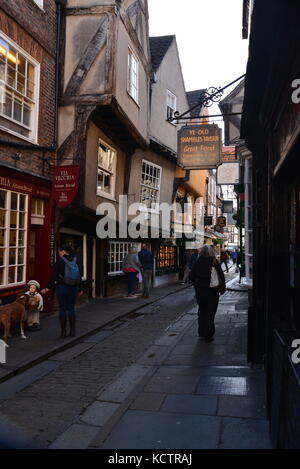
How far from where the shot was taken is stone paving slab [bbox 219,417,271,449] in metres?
3.64

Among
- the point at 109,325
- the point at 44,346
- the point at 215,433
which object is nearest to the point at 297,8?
the point at 215,433

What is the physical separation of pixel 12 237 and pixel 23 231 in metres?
0.44

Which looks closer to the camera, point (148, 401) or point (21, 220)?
point (148, 401)

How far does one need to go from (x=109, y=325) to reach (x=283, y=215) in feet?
21.4

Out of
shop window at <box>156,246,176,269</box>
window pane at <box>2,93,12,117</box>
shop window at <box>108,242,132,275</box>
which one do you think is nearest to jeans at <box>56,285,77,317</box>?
window pane at <box>2,93,12,117</box>

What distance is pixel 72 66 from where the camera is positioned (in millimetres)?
11023

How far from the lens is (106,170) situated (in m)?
13.6

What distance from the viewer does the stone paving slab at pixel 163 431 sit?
3670mm

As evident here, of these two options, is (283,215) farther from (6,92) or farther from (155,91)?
(155,91)

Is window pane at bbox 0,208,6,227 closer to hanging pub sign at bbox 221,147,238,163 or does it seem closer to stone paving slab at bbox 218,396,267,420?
stone paving slab at bbox 218,396,267,420

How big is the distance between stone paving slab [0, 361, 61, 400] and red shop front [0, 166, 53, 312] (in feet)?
8.24

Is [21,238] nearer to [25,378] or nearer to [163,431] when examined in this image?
[25,378]

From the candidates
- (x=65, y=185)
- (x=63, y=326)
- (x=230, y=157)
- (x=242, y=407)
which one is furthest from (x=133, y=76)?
(x=242, y=407)

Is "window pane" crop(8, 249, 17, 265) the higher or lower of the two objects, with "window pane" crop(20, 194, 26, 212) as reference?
lower
